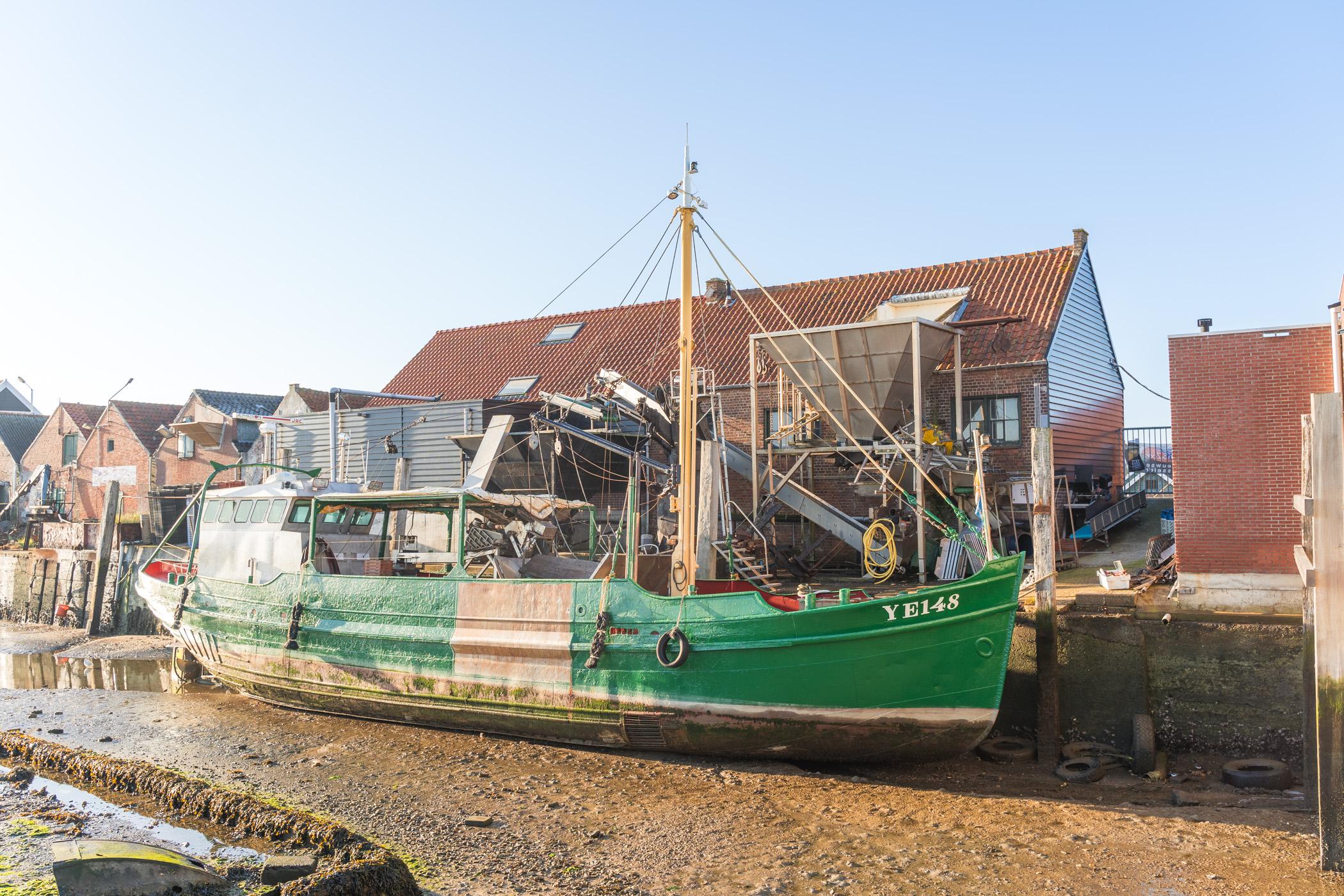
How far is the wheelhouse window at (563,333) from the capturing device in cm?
2855

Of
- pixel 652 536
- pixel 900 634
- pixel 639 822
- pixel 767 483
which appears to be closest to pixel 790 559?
pixel 767 483

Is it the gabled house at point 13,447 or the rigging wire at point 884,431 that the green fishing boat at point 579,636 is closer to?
the rigging wire at point 884,431

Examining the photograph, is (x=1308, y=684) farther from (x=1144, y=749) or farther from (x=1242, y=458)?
(x=1242, y=458)

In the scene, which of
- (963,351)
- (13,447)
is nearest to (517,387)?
(963,351)

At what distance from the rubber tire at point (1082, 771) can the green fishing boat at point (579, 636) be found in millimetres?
1265

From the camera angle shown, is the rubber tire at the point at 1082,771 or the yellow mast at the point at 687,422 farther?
the yellow mast at the point at 687,422

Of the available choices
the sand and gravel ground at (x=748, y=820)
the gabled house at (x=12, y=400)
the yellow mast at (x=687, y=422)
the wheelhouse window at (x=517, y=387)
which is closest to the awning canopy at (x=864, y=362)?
the yellow mast at (x=687, y=422)

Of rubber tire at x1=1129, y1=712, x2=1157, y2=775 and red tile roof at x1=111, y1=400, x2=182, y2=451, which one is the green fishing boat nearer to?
rubber tire at x1=1129, y1=712, x2=1157, y2=775

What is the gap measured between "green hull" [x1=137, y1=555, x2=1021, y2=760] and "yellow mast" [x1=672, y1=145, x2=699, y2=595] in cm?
68

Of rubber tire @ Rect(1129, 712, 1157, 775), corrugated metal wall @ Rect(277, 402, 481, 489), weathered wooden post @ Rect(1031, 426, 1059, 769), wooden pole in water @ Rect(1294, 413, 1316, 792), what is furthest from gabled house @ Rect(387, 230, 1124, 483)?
wooden pole in water @ Rect(1294, 413, 1316, 792)

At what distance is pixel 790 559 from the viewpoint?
1881 centimetres

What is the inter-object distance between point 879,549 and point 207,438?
26.0 metres

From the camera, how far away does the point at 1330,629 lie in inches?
295

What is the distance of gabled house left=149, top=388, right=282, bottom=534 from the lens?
106 feet
